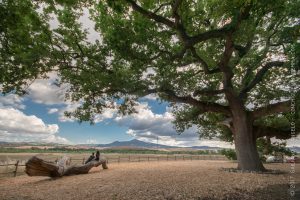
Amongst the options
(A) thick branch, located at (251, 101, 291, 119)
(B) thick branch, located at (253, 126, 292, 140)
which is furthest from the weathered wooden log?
(B) thick branch, located at (253, 126, 292, 140)

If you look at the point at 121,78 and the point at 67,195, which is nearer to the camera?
the point at 67,195

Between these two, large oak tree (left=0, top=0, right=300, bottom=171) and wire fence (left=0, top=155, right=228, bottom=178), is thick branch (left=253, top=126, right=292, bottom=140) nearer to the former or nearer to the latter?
large oak tree (left=0, top=0, right=300, bottom=171)

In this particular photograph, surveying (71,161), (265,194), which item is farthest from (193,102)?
(71,161)

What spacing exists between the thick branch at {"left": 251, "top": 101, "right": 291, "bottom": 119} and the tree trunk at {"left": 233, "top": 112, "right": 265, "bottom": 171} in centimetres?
84

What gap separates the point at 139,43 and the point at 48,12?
536cm

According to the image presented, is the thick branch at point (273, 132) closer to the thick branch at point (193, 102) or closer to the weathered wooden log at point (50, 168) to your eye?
the thick branch at point (193, 102)

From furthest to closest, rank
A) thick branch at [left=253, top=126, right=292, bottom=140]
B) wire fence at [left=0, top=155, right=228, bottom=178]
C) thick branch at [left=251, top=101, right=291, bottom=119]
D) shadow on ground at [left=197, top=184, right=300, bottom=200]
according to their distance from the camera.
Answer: wire fence at [left=0, top=155, right=228, bottom=178], thick branch at [left=253, top=126, right=292, bottom=140], thick branch at [left=251, top=101, right=291, bottom=119], shadow on ground at [left=197, top=184, right=300, bottom=200]

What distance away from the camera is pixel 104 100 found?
1983 centimetres

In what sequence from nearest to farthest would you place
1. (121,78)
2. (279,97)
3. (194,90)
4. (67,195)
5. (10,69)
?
1. (67,195)
2. (10,69)
3. (121,78)
4. (279,97)
5. (194,90)

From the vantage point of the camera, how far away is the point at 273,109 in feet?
63.4

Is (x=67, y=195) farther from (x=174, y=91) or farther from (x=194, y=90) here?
(x=194, y=90)

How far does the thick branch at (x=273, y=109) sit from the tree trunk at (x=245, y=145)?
2.76ft

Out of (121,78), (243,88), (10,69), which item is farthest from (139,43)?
(243,88)

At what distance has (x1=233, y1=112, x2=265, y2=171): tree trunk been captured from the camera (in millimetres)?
20203
